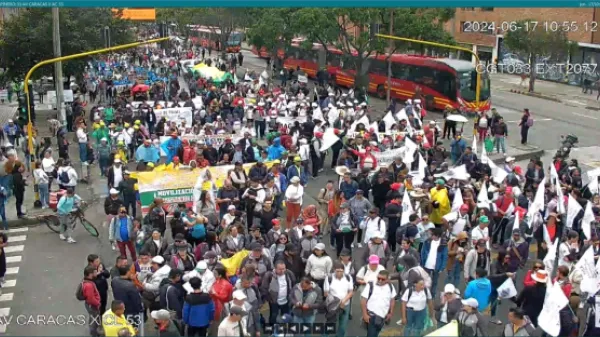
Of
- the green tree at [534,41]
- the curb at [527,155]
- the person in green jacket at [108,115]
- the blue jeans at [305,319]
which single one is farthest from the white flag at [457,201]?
the green tree at [534,41]

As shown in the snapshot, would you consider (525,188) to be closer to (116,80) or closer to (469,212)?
(469,212)

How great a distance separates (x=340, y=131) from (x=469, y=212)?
8.80 metres

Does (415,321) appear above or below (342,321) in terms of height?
above

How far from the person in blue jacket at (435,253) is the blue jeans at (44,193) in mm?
10304

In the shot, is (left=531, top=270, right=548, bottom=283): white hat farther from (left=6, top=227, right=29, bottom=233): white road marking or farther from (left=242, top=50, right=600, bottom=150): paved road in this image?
(left=242, top=50, right=600, bottom=150): paved road

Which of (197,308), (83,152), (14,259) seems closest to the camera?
(197,308)

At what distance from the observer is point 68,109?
28.9 meters

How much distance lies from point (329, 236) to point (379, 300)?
6017mm

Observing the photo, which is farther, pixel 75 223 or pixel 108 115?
→ pixel 108 115

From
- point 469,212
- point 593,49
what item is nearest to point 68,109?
point 469,212

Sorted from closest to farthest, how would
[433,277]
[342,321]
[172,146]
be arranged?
[342,321] < [433,277] < [172,146]

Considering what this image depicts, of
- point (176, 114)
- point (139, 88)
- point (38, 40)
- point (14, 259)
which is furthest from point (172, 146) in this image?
point (139, 88)

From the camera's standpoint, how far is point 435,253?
471 inches

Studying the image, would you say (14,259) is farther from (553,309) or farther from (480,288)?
(553,309)
